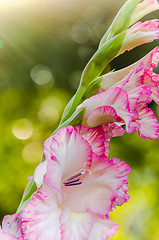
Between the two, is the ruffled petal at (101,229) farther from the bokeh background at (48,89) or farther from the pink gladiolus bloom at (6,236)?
the bokeh background at (48,89)

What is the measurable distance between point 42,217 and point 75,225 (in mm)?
36

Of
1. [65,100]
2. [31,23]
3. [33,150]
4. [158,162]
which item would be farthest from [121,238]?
[31,23]

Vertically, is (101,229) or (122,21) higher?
(122,21)

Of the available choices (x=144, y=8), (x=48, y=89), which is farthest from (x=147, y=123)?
(x=48, y=89)

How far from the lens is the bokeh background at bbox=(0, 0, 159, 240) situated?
2.09m

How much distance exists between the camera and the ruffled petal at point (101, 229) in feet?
1.24

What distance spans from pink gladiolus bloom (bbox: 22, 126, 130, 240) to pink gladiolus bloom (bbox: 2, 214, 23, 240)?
0.16 ft

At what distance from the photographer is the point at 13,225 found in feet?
1.32

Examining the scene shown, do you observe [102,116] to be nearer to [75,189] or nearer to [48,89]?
[75,189]

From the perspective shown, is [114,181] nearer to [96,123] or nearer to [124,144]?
[96,123]

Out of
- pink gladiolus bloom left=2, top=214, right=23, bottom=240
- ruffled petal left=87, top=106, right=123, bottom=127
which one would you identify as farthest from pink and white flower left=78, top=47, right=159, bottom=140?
pink gladiolus bloom left=2, top=214, right=23, bottom=240

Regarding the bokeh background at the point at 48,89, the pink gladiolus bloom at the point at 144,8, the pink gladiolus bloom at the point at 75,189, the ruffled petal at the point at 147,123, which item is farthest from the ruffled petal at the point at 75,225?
the bokeh background at the point at 48,89

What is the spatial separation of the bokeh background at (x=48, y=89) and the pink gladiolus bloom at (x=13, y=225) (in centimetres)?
161

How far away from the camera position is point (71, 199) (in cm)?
39
